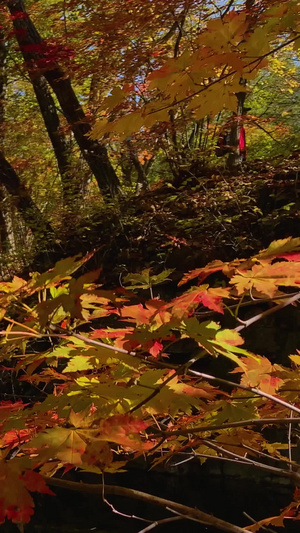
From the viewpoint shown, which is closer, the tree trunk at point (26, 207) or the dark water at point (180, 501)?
the dark water at point (180, 501)

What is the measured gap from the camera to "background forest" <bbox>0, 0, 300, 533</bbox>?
99 cm

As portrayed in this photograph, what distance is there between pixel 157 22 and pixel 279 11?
510 centimetres

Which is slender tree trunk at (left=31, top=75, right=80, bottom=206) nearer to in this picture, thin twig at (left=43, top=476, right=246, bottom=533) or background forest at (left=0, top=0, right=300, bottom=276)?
background forest at (left=0, top=0, right=300, bottom=276)

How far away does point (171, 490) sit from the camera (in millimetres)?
4691

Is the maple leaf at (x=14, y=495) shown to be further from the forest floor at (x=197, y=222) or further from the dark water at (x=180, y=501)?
the dark water at (x=180, y=501)

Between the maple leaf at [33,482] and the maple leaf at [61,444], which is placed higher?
the maple leaf at [61,444]

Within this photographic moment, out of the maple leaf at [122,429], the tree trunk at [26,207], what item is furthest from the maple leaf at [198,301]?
the tree trunk at [26,207]

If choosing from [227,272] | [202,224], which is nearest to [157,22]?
[202,224]

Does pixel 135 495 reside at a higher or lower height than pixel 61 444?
lower

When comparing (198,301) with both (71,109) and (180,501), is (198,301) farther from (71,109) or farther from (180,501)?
(71,109)

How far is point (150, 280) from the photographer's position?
1371 millimetres

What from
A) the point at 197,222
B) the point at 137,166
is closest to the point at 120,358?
the point at 197,222

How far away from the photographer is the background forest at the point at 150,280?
99 centimetres

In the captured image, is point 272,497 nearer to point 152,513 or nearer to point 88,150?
point 152,513
